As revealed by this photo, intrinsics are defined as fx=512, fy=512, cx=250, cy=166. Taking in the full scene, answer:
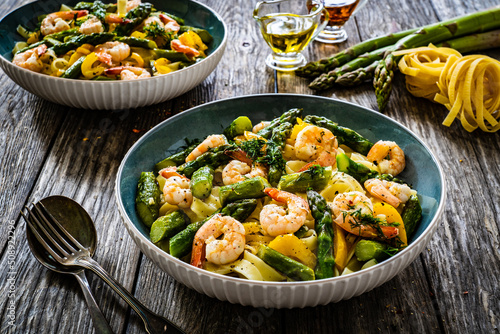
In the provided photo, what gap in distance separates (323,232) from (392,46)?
264 centimetres

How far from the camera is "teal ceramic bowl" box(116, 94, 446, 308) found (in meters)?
1.90

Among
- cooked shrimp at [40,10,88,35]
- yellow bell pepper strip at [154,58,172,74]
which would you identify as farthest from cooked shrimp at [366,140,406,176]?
cooked shrimp at [40,10,88,35]

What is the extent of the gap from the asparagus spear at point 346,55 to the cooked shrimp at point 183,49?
2.81 ft

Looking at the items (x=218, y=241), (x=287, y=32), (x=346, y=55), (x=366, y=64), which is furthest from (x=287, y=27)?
(x=218, y=241)

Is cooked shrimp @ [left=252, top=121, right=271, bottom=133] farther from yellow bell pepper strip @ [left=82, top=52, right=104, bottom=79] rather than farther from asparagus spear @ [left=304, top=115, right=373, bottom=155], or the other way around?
yellow bell pepper strip @ [left=82, top=52, right=104, bottom=79]

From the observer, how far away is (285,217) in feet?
7.17

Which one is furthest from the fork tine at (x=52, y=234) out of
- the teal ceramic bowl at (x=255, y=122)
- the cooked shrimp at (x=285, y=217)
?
the cooked shrimp at (x=285, y=217)

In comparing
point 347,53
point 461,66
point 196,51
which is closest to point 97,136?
point 196,51

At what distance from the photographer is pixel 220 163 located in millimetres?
2689

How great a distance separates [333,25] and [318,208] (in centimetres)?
285

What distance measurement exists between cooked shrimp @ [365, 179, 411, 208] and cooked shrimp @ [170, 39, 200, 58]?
1.92 m

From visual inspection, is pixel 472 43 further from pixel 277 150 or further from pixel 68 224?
pixel 68 224

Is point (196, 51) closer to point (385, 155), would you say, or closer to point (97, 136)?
point (97, 136)

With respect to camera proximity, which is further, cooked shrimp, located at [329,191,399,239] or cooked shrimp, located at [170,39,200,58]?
cooked shrimp, located at [170,39,200,58]
